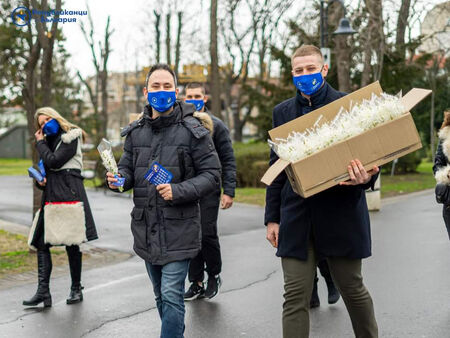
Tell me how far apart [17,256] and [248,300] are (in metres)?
3.96

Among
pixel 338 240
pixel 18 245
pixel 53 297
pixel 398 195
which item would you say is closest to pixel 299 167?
pixel 338 240

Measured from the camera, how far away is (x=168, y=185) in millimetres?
4125

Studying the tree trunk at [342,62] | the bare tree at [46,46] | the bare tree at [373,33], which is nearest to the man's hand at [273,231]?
the bare tree at [46,46]

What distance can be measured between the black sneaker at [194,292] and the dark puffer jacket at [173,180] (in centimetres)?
222

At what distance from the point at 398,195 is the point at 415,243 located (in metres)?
9.20

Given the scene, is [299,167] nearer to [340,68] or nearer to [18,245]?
[18,245]

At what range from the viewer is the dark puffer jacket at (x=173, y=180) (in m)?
4.26

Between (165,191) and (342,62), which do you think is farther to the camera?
(342,62)

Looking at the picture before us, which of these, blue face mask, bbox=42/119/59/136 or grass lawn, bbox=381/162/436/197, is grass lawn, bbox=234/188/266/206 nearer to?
grass lawn, bbox=381/162/436/197

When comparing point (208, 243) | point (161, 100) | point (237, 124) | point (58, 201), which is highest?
point (161, 100)

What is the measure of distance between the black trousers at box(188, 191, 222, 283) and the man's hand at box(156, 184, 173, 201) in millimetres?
2355

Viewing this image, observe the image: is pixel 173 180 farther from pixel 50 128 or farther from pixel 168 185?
pixel 50 128

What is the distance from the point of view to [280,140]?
12.9 ft

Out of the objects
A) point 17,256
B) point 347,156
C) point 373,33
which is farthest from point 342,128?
point 373,33
